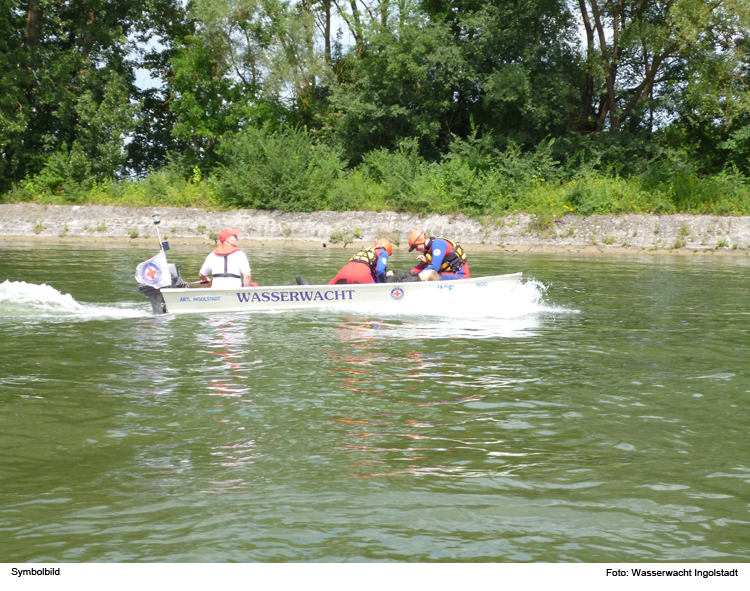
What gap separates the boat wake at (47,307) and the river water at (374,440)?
0.41 metres

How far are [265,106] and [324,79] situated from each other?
397 cm

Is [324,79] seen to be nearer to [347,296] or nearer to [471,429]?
[347,296]

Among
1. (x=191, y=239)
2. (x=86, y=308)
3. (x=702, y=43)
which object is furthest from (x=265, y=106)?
(x=86, y=308)

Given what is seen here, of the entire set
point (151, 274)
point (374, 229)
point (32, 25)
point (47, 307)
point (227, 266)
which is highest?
point (32, 25)

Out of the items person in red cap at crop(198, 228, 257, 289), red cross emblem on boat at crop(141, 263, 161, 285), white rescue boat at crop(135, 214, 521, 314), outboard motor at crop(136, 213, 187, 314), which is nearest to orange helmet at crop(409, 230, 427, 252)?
white rescue boat at crop(135, 214, 521, 314)

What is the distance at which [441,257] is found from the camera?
14797 mm

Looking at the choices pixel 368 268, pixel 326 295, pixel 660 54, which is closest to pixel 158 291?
pixel 326 295

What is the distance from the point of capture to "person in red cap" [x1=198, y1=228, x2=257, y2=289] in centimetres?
1383

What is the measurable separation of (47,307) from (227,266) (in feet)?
10.4

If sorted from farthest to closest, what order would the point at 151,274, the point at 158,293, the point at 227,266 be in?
the point at 227,266
the point at 158,293
the point at 151,274

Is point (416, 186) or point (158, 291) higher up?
point (416, 186)

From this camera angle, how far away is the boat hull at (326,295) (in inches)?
546
